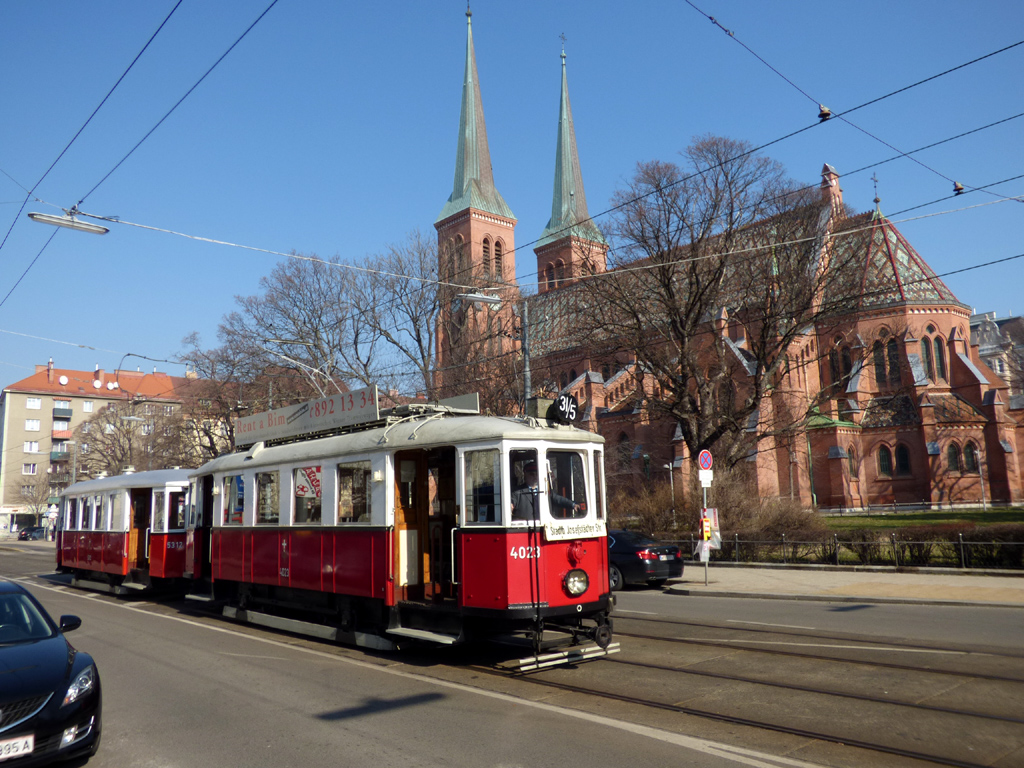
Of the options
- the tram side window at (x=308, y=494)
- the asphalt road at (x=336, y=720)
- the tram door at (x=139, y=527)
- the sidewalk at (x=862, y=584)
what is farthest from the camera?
the tram door at (x=139, y=527)

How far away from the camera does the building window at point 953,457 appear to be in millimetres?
49812

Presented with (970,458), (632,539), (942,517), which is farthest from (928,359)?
(632,539)

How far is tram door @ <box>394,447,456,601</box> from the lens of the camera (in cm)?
989

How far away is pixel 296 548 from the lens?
38.8 feet

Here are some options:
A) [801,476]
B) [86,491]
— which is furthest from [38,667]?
[801,476]

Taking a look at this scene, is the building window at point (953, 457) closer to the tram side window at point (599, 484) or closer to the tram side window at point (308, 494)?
the tram side window at point (599, 484)

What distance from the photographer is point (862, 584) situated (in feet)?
54.5

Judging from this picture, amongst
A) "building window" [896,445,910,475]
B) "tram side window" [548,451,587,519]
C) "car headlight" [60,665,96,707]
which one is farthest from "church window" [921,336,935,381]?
"car headlight" [60,665,96,707]

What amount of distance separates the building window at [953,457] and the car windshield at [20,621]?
179 ft

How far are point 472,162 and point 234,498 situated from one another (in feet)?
185

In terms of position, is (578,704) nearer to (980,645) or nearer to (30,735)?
(30,735)

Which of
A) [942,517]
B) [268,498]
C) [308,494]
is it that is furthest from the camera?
[942,517]

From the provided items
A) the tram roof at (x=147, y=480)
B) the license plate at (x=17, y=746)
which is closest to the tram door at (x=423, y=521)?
the license plate at (x=17, y=746)

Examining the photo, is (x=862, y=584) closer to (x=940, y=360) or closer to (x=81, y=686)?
(x=81, y=686)
